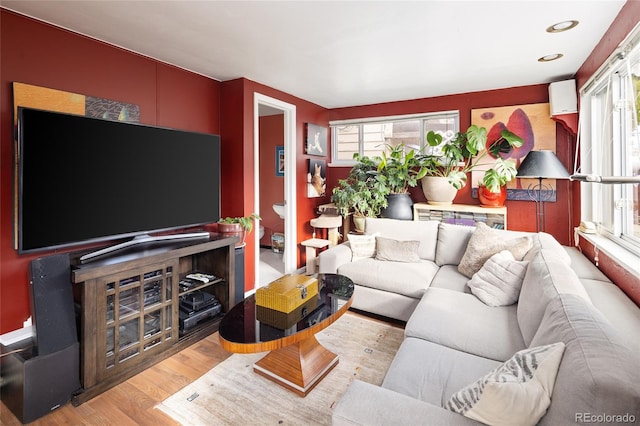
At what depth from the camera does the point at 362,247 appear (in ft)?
11.0

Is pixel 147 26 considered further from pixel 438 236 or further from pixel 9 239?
pixel 438 236

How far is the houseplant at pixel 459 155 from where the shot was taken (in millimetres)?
3670

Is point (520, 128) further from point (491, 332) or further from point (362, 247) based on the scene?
point (491, 332)

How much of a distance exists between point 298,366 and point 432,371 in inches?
33.0

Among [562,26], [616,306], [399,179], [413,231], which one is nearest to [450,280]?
[413,231]

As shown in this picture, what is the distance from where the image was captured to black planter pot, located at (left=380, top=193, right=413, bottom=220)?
13.6ft

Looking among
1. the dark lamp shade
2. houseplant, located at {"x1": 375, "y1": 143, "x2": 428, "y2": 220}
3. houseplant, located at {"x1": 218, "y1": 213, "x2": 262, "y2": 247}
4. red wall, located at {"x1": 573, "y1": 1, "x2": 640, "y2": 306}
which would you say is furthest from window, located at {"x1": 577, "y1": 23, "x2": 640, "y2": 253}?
houseplant, located at {"x1": 218, "y1": 213, "x2": 262, "y2": 247}

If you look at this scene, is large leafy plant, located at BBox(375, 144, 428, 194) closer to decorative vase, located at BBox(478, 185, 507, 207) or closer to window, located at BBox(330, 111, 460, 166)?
window, located at BBox(330, 111, 460, 166)

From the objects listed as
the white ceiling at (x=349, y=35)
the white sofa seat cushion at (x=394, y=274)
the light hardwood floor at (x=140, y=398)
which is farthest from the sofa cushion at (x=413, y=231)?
the light hardwood floor at (x=140, y=398)

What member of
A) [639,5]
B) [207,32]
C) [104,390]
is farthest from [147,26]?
[639,5]

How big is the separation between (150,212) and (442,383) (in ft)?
7.49

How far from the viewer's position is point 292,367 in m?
1.99

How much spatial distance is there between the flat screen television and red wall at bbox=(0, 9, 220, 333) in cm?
40

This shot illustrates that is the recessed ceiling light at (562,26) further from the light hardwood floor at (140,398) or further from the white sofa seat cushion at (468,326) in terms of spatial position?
the light hardwood floor at (140,398)
